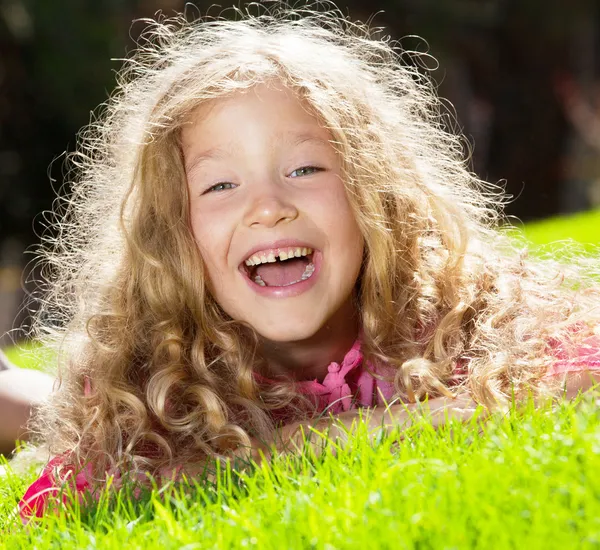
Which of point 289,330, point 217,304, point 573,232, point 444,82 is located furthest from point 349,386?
point 444,82

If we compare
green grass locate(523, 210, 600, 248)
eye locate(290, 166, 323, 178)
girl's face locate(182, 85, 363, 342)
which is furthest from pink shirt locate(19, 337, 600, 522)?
green grass locate(523, 210, 600, 248)

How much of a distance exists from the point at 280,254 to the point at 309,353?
0.48 meters

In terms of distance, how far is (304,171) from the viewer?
294 cm

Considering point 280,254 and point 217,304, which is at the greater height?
point 280,254

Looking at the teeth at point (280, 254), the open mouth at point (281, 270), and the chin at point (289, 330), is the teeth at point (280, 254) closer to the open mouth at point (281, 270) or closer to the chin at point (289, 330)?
the open mouth at point (281, 270)

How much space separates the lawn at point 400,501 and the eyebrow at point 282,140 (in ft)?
3.23

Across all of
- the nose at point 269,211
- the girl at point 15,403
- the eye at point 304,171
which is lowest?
the girl at point 15,403

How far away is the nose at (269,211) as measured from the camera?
2756 mm

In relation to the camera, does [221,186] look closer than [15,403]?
Yes

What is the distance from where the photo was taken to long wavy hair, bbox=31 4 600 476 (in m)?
2.84

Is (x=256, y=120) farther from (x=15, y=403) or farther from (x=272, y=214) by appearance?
(x=15, y=403)

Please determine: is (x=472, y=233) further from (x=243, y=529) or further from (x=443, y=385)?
(x=243, y=529)

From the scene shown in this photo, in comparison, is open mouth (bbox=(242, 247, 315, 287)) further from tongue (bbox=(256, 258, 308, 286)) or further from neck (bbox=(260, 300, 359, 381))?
neck (bbox=(260, 300, 359, 381))

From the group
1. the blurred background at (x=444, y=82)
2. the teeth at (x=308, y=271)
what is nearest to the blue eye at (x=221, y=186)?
the teeth at (x=308, y=271)
